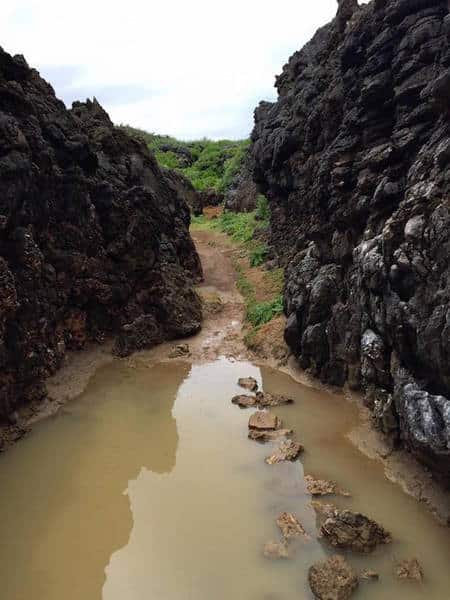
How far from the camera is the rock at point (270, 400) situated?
15234mm

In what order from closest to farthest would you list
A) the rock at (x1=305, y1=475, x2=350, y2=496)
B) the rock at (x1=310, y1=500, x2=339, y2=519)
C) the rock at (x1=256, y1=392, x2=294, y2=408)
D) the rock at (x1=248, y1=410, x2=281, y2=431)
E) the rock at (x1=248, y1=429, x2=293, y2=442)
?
the rock at (x1=310, y1=500, x2=339, y2=519), the rock at (x1=305, y1=475, x2=350, y2=496), the rock at (x1=248, y1=429, x2=293, y2=442), the rock at (x1=248, y1=410, x2=281, y2=431), the rock at (x1=256, y1=392, x2=294, y2=408)

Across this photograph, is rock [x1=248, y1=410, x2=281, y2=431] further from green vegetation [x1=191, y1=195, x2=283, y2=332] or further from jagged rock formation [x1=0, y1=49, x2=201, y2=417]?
jagged rock formation [x1=0, y1=49, x2=201, y2=417]

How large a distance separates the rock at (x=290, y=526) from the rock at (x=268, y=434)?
3148mm

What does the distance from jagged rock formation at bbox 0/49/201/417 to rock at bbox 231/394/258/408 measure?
614cm

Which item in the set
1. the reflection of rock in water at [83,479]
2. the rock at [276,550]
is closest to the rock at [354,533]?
the rock at [276,550]

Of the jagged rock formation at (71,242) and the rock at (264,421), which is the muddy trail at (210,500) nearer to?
the rock at (264,421)

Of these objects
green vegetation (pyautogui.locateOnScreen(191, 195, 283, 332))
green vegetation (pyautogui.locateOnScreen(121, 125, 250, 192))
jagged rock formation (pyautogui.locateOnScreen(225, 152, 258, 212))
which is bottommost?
green vegetation (pyautogui.locateOnScreen(191, 195, 283, 332))

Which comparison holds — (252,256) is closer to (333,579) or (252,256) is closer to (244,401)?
(244,401)

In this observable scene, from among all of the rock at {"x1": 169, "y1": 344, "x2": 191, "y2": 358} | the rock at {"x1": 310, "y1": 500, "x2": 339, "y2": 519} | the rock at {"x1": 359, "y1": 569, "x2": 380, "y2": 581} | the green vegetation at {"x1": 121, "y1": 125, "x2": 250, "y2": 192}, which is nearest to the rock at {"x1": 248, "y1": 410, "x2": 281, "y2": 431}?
the rock at {"x1": 310, "y1": 500, "x2": 339, "y2": 519}

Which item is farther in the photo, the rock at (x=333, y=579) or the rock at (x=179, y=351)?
the rock at (x=179, y=351)

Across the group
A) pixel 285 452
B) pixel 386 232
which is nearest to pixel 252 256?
pixel 386 232

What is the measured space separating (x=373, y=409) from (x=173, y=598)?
7713 mm

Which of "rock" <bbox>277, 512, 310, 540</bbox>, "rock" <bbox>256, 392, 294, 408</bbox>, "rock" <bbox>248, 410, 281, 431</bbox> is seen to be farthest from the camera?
"rock" <bbox>256, 392, 294, 408</bbox>

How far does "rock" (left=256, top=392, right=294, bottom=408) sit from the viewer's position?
1523cm
